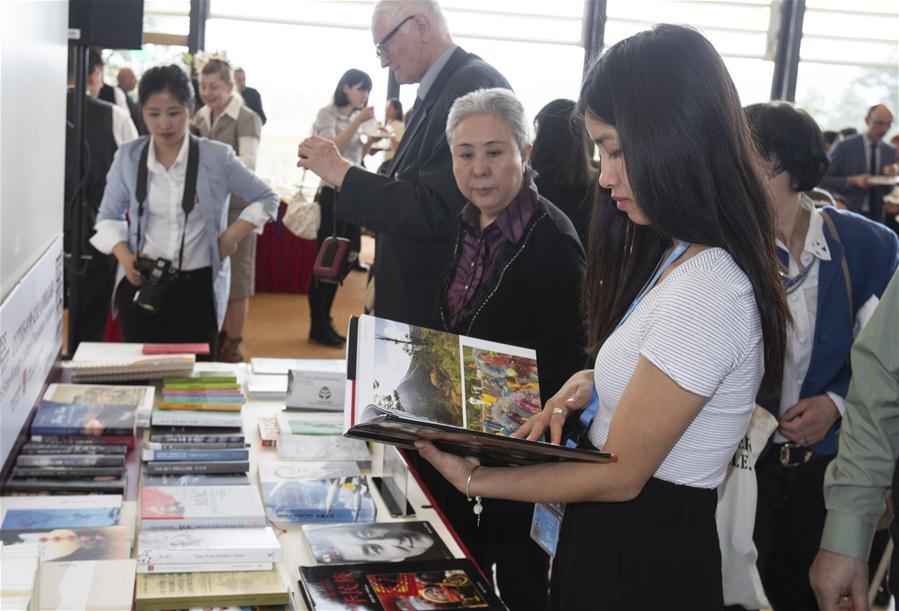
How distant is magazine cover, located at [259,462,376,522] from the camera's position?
173 centimetres

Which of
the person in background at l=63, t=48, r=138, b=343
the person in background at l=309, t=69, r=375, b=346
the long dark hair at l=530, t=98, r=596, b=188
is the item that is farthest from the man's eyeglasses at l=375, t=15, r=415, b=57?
the person in background at l=309, t=69, r=375, b=346

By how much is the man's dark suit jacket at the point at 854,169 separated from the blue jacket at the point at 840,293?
683cm

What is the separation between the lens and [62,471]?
1830mm

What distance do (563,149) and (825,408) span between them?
1117mm

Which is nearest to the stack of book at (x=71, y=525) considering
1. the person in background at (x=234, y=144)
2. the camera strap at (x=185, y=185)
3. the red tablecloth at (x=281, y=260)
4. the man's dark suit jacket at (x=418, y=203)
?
the man's dark suit jacket at (x=418, y=203)

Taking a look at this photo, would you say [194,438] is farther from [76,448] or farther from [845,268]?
[845,268]

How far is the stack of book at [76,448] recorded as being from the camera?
5.85 ft

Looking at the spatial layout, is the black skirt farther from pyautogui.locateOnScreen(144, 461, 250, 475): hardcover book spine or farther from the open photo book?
pyautogui.locateOnScreen(144, 461, 250, 475): hardcover book spine

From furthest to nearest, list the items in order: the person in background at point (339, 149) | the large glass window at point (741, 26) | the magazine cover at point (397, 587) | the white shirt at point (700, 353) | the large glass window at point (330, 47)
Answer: the large glass window at point (741, 26) < the large glass window at point (330, 47) < the person in background at point (339, 149) < the magazine cover at point (397, 587) < the white shirt at point (700, 353)

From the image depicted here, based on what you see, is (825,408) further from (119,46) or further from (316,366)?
(119,46)

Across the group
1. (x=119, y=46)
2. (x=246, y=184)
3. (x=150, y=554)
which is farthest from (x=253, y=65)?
(x=150, y=554)

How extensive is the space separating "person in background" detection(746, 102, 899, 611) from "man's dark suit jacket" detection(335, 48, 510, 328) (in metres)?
0.80

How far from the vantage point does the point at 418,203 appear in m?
2.41

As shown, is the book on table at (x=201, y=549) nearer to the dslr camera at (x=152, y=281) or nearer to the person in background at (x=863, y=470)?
the person in background at (x=863, y=470)
